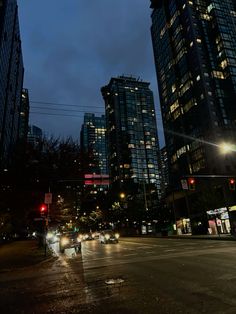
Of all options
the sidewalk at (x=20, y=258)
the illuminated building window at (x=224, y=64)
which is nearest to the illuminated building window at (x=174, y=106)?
the illuminated building window at (x=224, y=64)

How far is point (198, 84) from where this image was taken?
3654 inches

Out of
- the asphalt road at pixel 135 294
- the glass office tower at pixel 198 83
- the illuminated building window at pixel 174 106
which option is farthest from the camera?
the illuminated building window at pixel 174 106

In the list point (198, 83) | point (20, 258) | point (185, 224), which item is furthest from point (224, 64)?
point (20, 258)

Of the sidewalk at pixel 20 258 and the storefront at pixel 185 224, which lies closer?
the sidewalk at pixel 20 258

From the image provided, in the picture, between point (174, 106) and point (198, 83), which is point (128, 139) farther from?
point (198, 83)

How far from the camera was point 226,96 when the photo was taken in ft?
291

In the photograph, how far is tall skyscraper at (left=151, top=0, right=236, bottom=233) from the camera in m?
85.1

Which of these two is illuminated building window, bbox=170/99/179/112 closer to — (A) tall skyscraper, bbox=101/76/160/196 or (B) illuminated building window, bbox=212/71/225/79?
(B) illuminated building window, bbox=212/71/225/79

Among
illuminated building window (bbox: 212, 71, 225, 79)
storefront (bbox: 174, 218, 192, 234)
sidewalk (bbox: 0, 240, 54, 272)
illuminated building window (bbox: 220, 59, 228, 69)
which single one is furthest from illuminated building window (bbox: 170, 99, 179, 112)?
sidewalk (bbox: 0, 240, 54, 272)

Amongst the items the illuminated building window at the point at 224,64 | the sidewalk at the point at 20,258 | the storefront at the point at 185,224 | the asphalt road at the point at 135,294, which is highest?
the illuminated building window at the point at 224,64

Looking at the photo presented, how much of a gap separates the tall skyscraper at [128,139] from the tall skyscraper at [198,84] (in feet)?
212

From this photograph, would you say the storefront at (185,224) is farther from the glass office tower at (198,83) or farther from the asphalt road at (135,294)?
the asphalt road at (135,294)

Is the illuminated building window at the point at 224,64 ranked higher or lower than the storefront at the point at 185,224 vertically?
higher

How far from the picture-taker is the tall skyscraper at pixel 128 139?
178 metres
